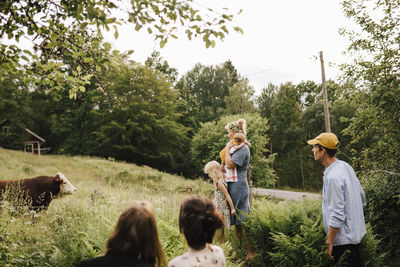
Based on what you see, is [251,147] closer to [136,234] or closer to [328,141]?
[328,141]

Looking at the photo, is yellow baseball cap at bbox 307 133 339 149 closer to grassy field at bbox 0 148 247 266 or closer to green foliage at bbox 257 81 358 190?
grassy field at bbox 0 148 247 266

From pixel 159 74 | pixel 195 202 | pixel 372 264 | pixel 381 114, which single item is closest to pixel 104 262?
pixel 195 202

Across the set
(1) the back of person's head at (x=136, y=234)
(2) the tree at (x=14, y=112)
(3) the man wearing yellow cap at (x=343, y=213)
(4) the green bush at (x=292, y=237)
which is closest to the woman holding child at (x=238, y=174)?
(4) the green bush at (x=292, y=237)

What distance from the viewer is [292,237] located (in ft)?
17.0

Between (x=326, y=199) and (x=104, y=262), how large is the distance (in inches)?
99.3

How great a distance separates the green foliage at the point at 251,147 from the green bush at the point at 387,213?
23.1m

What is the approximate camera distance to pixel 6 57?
4.15 m

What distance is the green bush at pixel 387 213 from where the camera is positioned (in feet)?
19.4

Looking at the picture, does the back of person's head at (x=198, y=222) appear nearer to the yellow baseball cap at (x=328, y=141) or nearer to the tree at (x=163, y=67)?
the yellow baseball cap at (x=328, y=141)

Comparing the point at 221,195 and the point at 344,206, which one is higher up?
the point at 344,206

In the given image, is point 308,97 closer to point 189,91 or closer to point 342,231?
point 189,91

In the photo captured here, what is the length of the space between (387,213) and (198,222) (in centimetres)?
520

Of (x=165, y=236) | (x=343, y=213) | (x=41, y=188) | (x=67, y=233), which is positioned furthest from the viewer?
(x=41, y=188)

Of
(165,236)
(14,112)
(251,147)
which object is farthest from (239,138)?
(14,112)
